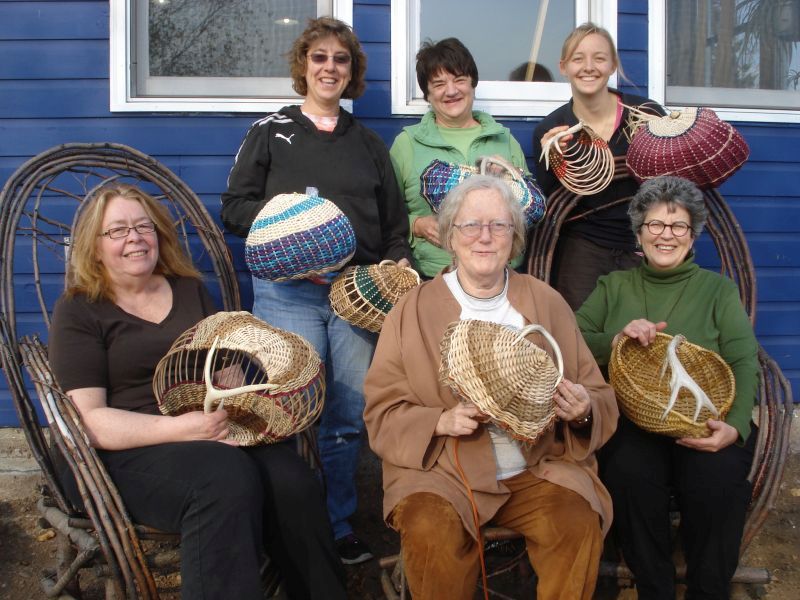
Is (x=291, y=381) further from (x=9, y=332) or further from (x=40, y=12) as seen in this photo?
(x=40, y=12)

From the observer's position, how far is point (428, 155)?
291cm

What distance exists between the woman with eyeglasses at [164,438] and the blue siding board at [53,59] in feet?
4.30

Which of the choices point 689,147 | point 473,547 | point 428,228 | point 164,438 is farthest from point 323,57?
point 473,547

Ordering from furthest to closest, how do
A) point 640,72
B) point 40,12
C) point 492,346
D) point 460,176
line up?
point 640,72
point 40,12
point 460,176
point 492,346

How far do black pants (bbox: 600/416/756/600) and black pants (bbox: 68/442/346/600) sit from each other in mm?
879

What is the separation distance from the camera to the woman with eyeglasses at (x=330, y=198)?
8.77 ft

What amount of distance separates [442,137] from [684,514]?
5.30 feet

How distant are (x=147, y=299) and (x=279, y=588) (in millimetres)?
1009

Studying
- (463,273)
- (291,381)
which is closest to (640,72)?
(463,273)

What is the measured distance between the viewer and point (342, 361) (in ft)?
8.91

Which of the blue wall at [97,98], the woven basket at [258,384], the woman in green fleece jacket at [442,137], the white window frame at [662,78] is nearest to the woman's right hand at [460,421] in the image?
the woven basket at [258,384]

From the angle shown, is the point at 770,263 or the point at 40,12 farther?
the point at 770,263

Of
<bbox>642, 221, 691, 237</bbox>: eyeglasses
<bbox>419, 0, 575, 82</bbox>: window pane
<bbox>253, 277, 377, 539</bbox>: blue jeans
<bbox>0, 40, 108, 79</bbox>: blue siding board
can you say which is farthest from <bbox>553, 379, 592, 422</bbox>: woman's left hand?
<bbox>0, 40, 108, 79</bbox>: blue siding board

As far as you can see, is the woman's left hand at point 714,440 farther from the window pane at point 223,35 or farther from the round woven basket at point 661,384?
the window pane at point 223,35
